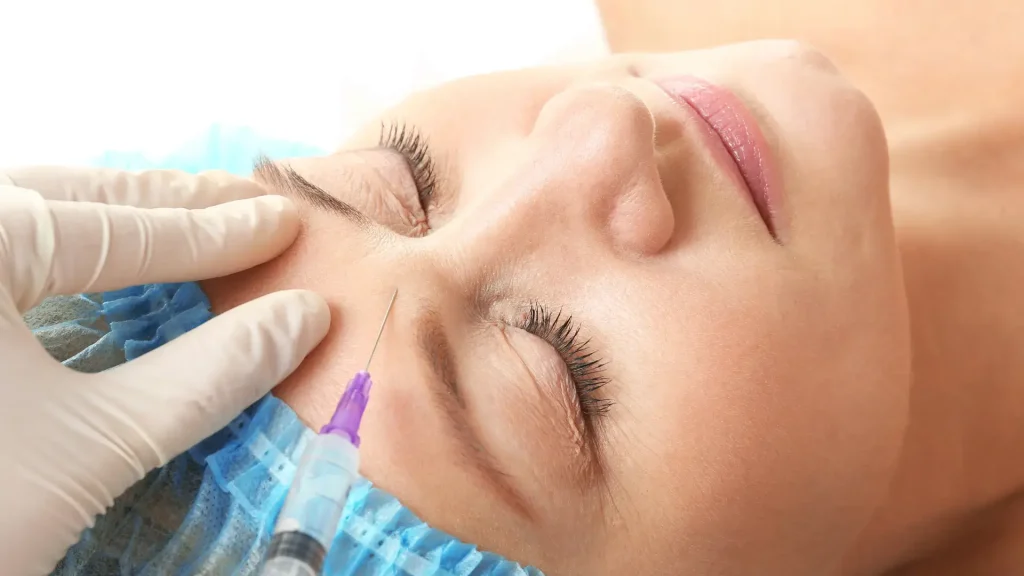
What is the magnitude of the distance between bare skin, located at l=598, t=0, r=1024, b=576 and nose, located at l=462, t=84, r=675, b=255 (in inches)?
23.8

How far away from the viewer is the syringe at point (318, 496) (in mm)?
670

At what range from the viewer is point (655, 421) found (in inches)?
31.2

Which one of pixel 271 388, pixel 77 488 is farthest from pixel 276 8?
pixel 77 488

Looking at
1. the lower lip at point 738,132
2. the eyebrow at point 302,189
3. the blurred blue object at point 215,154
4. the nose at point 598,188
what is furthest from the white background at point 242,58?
the nose at point 598,188

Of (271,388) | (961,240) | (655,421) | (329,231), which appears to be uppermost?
(329,231)

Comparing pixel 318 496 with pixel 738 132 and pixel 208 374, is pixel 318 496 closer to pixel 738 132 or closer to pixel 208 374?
pixel 208 374

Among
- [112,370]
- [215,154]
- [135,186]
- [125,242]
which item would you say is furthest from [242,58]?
[112,370]

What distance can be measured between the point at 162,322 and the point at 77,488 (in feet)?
0.81

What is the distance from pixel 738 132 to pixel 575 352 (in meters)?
0.40

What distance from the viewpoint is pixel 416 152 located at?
40.8 inches

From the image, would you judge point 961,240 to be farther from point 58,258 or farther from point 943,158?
point 58,258

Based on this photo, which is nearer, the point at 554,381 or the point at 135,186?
the point at 554,381

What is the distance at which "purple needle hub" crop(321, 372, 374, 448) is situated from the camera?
0.70 m

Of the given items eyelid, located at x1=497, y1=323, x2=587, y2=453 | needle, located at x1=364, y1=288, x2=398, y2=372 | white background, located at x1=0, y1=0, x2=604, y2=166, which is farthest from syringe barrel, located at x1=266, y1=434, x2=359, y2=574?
white background, located at x1=0, y1=0, x2=604, y2=166
